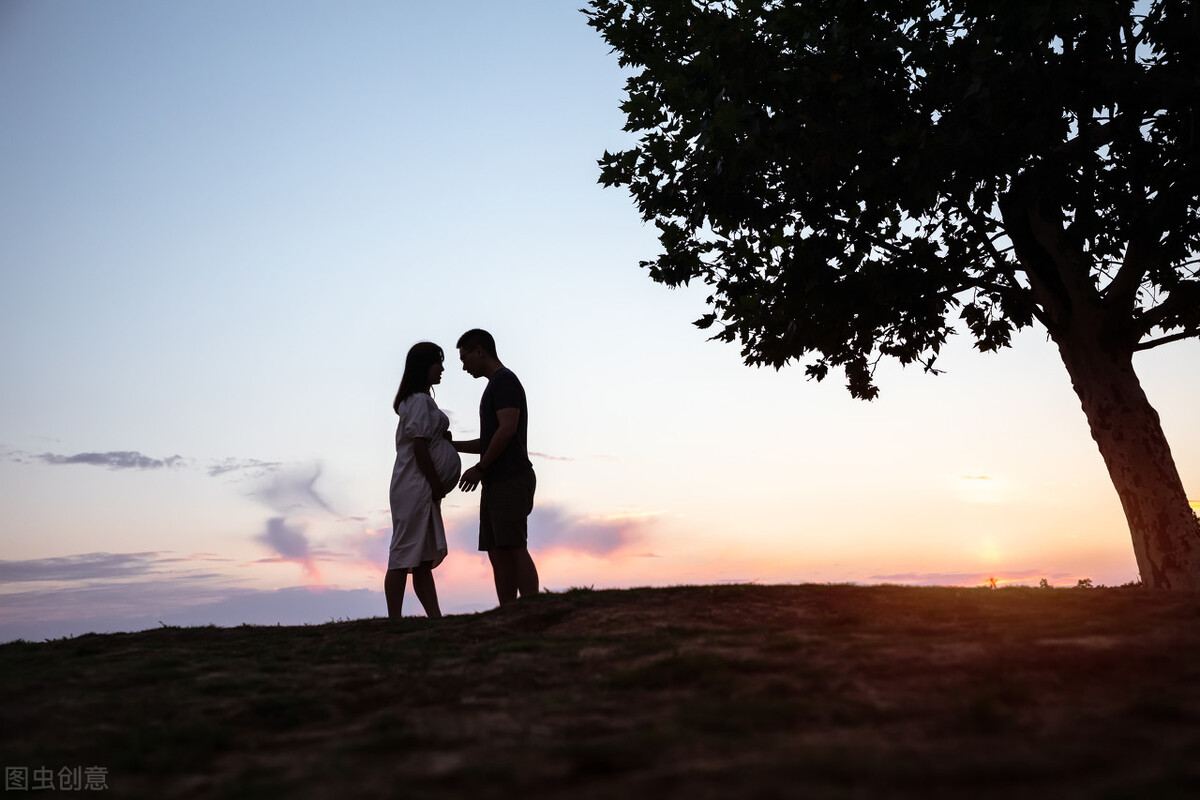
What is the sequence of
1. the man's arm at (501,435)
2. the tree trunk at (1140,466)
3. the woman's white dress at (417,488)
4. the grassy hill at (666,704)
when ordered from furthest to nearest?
the tree trunk at (1140,466)
the woman's white dress at (417,488)
the man's arm at (501,435)
the grassy hill at (666,704)

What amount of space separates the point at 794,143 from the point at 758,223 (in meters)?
1.66

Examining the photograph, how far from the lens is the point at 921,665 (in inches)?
235

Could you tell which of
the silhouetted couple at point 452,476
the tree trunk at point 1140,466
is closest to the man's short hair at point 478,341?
the silhouetted couple at point 452,476

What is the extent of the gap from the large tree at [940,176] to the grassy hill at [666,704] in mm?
4852

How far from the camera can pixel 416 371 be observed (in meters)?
10.8

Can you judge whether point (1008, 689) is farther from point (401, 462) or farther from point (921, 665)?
point (401, 462)

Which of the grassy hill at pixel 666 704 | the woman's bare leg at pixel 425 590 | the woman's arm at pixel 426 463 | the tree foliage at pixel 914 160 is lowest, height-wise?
the grassy hill at pixel 666 704

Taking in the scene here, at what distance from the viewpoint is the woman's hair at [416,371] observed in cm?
1080

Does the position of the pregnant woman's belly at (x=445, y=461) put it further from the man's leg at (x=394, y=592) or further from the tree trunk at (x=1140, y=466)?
the tree trunk at (x=1140, y=466)

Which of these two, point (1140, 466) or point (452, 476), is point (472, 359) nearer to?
point (452, 476)

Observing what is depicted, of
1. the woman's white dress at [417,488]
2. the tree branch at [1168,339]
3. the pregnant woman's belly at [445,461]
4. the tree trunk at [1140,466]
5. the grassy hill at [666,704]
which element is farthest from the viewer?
the tree branch at [1168,339]

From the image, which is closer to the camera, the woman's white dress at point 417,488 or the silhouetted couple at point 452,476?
the silhouetted couple at point 452,476

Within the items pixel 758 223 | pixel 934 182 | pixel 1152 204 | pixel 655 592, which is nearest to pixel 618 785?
pixel 655 592

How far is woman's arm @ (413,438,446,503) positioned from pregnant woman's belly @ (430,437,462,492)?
0.07 metres
